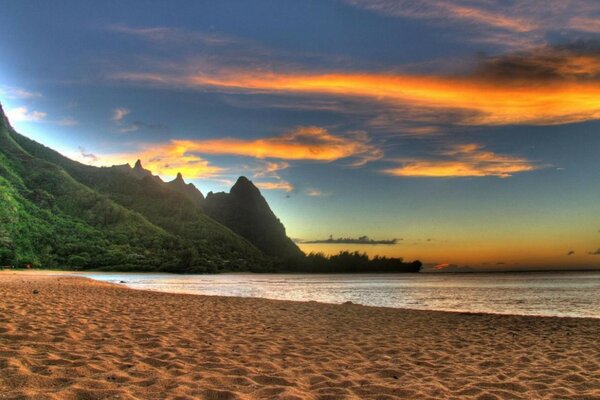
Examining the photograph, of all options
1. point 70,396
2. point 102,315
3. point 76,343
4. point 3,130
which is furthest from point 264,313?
point 3,130

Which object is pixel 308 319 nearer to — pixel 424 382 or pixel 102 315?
pixel 102 315

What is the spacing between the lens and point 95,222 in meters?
123

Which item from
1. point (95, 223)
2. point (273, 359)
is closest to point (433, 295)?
point (273, 359)

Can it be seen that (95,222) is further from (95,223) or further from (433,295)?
(433,295)

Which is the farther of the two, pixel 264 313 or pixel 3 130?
pixel 3 130

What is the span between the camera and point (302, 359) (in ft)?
26.7

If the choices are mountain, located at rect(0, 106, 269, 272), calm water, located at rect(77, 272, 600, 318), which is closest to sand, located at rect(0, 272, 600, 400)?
calm water, located at rect(77, 272, 600, 318)

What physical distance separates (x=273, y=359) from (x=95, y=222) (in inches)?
5118

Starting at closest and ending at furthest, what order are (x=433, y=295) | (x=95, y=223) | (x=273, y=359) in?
(x=273, y=359) → (x=433, y=295) → (x=95, y=223)

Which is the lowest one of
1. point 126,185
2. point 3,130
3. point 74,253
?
point 74,253

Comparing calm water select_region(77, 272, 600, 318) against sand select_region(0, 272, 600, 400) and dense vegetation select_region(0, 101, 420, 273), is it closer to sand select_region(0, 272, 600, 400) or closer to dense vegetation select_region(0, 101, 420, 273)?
sand select_region(0, 272, 600, 400)

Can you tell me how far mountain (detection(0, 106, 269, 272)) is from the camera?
93125 millimetres

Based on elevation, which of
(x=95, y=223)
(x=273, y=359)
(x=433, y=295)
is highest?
(x=95, y=223)

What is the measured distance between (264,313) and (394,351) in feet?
27.8
